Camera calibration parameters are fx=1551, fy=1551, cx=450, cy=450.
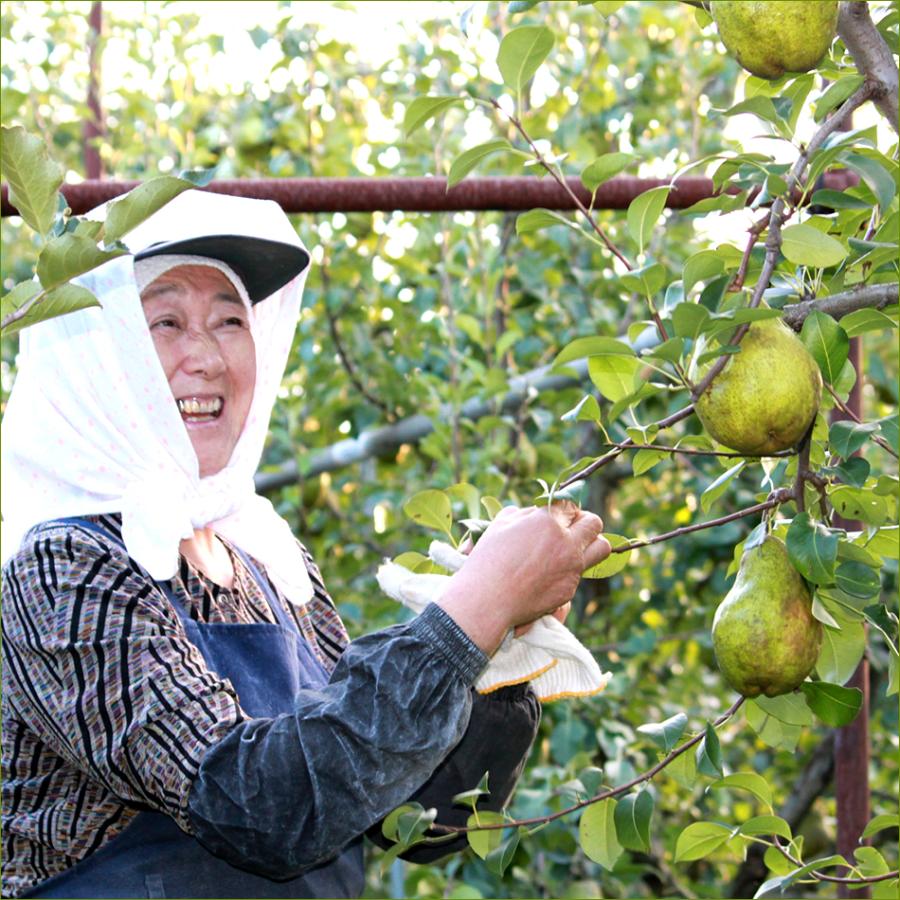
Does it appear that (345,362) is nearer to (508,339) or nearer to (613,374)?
(508,339)

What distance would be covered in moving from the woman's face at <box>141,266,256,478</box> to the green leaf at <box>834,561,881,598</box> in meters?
0.91

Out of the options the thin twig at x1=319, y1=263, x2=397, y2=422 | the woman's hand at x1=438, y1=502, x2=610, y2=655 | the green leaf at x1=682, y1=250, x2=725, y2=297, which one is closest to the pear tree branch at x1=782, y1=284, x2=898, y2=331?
the green leaf at x1=682, y1=250, x2=725, y2=297

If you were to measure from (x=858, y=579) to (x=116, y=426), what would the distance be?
0.95 meters

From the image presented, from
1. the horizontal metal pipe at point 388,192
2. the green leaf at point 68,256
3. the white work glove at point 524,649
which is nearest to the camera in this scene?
the green leaf at point 68,256

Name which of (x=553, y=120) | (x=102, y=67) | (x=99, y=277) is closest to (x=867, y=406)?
(x=553, y=120)

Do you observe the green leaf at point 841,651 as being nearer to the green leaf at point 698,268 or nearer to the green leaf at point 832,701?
the green leaf at point 832,701

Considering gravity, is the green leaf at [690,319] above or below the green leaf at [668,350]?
above

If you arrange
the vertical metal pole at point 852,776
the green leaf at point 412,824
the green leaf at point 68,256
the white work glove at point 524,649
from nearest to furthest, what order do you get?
the green leaf at point 68,256
the green leaf at point 412,824
the white work glove at point 524,649
the vertical metal pole at point 852,776

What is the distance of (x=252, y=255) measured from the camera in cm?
190

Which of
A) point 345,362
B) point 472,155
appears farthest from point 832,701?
point 345,362

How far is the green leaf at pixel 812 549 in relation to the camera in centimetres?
108

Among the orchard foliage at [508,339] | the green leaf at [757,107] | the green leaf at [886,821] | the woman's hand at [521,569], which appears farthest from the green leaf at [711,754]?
the orchard foliage at [508,339]

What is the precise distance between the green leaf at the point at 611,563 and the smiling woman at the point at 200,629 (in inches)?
0.6

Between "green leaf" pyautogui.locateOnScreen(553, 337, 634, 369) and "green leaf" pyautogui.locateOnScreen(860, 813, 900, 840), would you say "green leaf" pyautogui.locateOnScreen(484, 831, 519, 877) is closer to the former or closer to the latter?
"green leaf" pyautogui.locateOnScreen(860, 813, 900, 840)
